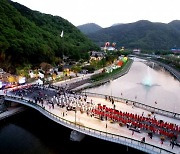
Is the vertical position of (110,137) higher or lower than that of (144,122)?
lower

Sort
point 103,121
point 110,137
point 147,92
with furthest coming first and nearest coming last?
1. point 147,92
2. point 103,121
3. point 110,137

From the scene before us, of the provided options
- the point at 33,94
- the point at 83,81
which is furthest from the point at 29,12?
the point at 33,94

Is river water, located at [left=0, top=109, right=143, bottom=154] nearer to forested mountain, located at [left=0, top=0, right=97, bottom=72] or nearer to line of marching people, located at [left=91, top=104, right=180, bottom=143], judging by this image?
line of marching people, located at [left=91, top=104, right=180, bottom=143]

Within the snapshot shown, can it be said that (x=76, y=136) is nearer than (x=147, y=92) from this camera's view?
Yes

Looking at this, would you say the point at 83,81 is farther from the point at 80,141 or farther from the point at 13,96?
the point at 80,141

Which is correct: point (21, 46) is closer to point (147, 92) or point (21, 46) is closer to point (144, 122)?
point (147, 92)

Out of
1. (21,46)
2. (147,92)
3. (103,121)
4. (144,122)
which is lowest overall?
(147,92)

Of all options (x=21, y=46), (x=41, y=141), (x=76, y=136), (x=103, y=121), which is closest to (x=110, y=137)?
(x=103, y=121)
